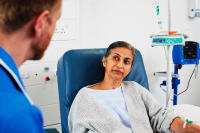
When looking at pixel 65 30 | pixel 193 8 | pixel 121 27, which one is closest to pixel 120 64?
pixel 65 30

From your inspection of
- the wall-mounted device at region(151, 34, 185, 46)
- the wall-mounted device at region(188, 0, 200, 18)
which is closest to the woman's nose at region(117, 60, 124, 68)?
the wall-mounted device at region(151, 34, 185, 46)

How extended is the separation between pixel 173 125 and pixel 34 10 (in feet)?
4.20

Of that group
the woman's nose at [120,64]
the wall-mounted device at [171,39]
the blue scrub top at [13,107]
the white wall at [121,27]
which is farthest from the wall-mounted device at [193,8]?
the blue scrub top at [13,107]

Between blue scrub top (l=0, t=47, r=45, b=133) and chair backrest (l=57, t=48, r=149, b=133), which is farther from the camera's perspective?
chair backrest (l=57, t=48, r=149, b=133)

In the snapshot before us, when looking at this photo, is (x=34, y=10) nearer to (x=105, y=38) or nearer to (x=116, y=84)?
Answer: (x=116, y=84)

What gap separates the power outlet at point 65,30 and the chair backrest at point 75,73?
0.38 metres

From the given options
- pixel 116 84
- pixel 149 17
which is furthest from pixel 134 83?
pixel 149 17

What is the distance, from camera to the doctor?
1.66ft

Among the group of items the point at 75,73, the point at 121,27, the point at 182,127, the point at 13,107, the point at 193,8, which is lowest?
the point at 182,127

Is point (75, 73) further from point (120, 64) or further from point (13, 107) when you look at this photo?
point (13, 107)

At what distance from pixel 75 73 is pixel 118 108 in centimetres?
38

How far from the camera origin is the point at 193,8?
2.71m

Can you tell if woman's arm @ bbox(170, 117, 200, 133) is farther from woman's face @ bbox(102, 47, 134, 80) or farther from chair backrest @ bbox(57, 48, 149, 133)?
chair backrest @ bbox(57, 48, 149, 133)

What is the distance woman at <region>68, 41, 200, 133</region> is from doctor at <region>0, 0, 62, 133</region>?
0.91 m
